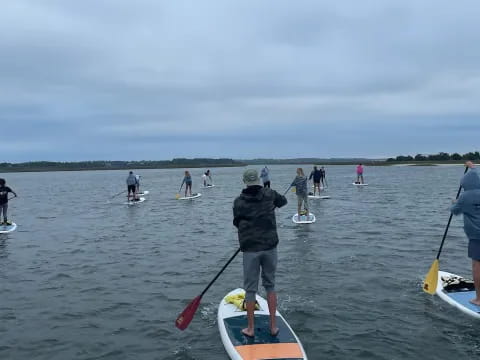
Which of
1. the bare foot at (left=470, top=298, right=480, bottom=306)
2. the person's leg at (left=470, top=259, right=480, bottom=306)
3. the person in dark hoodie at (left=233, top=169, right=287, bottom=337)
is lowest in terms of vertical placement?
the bare foot at (left=470, top=298, right=480, bottom=306)

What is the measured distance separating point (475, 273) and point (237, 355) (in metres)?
4.39

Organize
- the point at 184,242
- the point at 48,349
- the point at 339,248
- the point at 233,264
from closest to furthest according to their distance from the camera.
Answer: the point at 48,349 < the point at 233,264 < the point at 339,248 < the point at 184,242

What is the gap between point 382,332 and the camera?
675 centimetres

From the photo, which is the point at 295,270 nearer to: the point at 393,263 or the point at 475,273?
the point at 393,263

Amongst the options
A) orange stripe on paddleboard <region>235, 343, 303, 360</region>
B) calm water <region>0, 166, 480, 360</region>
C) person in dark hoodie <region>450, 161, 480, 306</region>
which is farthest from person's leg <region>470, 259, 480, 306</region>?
orange stripe on paddleboard <region>235, 343, 303, 360</region>

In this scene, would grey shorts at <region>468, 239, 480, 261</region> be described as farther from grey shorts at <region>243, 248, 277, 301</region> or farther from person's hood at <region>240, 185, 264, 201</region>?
person's hood at <region>240, 185, 264, 201</region>

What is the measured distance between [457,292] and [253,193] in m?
5.04

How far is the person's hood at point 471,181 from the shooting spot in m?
6.93

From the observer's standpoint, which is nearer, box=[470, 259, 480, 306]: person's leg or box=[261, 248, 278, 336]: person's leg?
box=[261, 248, 278, 336]: person's leg

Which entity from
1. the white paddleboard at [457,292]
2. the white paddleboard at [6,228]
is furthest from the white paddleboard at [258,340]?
the white paddleboard at [6,228]

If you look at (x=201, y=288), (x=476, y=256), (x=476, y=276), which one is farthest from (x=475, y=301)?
(x=201, y=288)

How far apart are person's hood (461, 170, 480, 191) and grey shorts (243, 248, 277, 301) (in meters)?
3.58

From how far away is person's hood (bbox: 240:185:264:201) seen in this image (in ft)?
18.9

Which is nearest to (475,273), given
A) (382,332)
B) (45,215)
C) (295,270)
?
(382,332)
